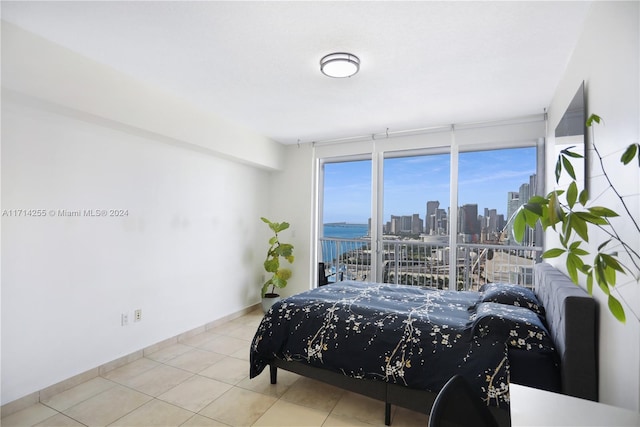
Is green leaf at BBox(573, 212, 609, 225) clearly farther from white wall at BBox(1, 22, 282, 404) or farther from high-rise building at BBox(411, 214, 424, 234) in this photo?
high-rise building at BBox(411, 214, 424, 234)

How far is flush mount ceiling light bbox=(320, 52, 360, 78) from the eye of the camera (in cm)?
235

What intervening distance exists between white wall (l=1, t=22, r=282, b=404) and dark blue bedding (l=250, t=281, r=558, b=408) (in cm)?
143

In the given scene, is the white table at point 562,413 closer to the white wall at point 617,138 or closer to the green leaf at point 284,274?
the white wall at point 617,138

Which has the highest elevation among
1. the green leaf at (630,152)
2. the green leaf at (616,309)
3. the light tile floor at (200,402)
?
the green leaf at (630,152)

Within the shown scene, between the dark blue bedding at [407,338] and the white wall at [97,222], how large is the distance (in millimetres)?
1427

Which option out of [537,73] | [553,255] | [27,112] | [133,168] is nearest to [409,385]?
[553,255]

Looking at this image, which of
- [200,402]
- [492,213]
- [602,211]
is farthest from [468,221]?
[200,402]

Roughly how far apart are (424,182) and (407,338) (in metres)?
2.68

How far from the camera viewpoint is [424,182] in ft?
14.3

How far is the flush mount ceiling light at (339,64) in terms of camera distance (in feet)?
7.72

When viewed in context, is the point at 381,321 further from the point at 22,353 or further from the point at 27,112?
the point at 27,112

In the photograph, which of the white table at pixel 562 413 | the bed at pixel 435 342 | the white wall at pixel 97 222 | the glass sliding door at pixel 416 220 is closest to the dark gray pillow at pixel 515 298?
the bed at pixel 435 342

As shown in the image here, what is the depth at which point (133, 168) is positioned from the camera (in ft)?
10.2

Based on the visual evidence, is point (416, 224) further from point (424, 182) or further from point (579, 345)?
point (579, 345)
